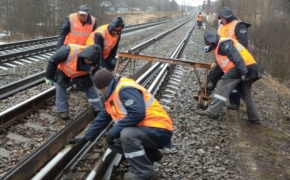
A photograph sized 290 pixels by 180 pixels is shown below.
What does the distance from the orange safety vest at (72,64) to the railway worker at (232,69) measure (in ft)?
8.00

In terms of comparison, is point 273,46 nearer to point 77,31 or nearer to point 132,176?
point 77,31

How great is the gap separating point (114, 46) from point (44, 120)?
2.50 meters

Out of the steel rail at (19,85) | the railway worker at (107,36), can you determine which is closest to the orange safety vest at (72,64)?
the railway worker at (107,36)

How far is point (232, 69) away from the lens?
6.71 m

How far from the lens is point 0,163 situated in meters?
4.49

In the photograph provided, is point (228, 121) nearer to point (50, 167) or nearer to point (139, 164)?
point (139, 164)

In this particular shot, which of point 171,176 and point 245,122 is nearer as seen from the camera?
point 171,176

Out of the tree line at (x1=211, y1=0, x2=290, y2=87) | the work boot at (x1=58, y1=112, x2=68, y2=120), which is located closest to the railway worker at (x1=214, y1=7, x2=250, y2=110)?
the work boot at (x1=58, y1=112, x2=68, y2=120)

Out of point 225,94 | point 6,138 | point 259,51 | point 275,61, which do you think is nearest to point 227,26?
point 225,94

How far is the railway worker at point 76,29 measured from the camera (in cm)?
745

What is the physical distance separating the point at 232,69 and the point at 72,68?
9.85ft

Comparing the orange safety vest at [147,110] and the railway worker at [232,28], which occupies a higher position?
the railway worker at [232,28]

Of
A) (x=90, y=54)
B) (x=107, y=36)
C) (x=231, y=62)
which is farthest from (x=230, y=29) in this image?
(x=90, y=54)

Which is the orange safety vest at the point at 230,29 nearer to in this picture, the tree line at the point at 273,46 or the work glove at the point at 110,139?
the work glove at the point at 110,139
